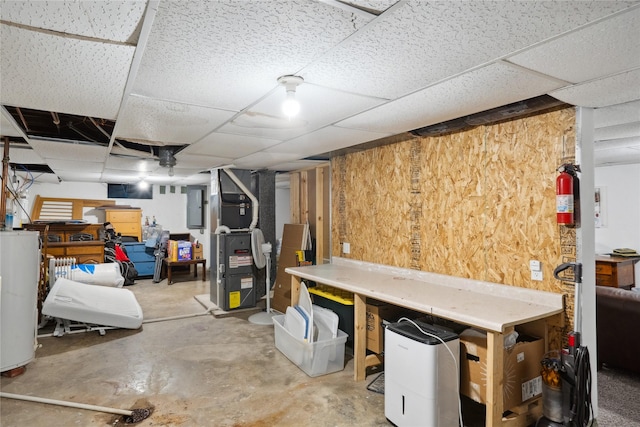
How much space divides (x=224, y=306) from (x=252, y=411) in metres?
2.79

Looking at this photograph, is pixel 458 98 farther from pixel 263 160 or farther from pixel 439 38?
pixel 263 160

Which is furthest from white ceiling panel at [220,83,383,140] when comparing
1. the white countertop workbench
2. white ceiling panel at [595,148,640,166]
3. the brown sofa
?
white ceiling panel at [595,148,640,166]

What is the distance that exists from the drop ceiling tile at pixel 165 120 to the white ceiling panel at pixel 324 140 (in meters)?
0.83

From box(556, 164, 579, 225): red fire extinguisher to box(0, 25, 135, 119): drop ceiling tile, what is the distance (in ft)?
8.07

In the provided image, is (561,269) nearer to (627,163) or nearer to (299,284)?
(299,284)

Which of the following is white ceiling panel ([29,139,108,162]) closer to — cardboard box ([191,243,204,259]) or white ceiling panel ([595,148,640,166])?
cardboard box ([191,243,204,259])

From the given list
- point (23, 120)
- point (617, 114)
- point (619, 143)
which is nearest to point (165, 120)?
point (23, 120)

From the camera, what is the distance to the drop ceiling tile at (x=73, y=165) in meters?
4.69

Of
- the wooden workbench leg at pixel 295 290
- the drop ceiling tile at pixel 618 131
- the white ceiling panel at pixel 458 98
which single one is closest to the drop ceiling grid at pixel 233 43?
the white ceiling panel at pixel 458 98

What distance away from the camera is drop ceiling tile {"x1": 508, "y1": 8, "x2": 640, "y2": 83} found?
1353mm

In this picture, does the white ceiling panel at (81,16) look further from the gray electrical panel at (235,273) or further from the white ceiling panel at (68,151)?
the gray electrical panel at (235,273)

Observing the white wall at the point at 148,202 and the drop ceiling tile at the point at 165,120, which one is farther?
the white wall at the point at 148,202

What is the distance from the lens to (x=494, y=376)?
197 cm

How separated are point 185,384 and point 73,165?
3.71m
